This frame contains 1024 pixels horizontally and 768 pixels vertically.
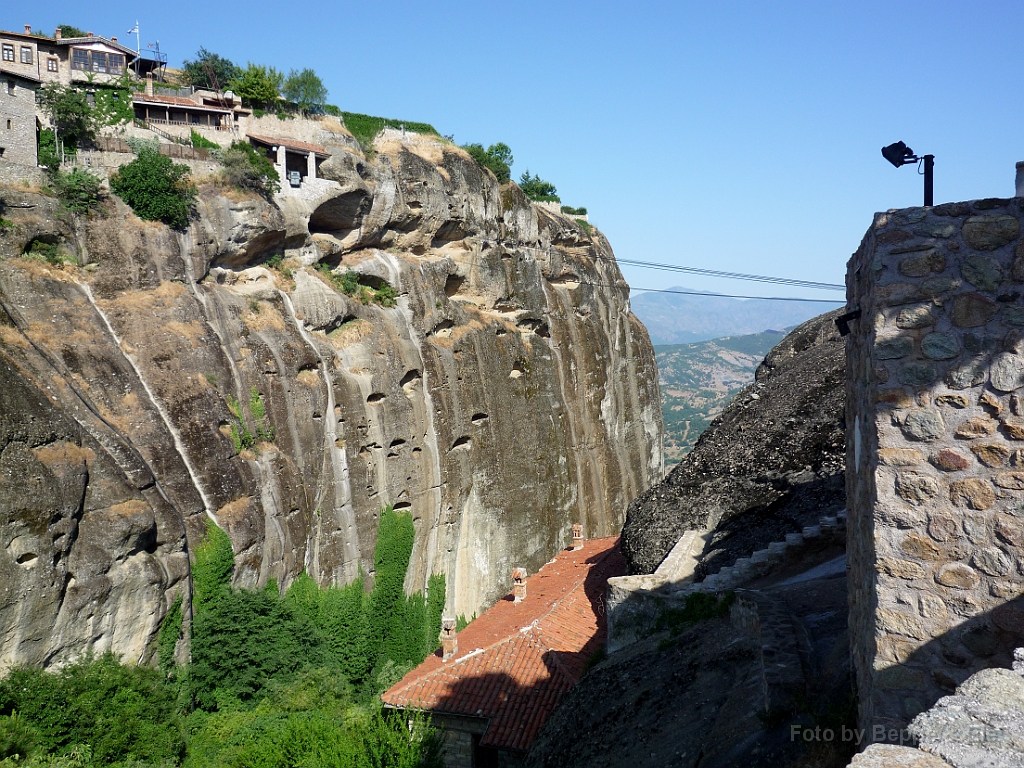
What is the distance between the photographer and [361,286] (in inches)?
1173

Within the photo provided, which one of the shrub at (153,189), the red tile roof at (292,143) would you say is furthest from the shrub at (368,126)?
the shrub at (153,189)

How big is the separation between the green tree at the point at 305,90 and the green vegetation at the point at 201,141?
6.85 m

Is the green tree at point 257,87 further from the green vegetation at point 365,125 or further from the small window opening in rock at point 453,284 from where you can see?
the small window opening in rock at point 453,284

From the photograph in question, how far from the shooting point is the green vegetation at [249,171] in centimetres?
2644

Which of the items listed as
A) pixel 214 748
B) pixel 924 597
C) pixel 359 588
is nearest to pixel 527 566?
pixel 359 588

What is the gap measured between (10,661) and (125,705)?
2363mm

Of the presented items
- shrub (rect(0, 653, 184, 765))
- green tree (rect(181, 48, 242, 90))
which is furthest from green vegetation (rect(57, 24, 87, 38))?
shrub (rect(0, 653, 184, 765))

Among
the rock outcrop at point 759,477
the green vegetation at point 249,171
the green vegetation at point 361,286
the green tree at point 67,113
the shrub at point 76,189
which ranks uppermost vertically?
the green tree at point 67,113

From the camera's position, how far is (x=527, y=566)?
32781mm

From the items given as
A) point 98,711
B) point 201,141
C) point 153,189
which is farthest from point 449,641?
point 201,141

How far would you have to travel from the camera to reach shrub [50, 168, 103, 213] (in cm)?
2208

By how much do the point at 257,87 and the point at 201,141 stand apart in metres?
4.96

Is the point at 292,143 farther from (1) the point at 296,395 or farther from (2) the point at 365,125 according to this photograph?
(1) the point at 296,395

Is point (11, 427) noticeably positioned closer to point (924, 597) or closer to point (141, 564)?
point (141, 564)
